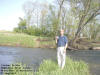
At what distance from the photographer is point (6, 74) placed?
607cm

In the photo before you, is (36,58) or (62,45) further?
(36,58)

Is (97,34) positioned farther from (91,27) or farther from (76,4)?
(76,4)

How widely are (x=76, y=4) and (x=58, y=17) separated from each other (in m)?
7.04

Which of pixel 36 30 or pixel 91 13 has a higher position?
pixel 91 13

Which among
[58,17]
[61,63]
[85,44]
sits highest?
[58,17]

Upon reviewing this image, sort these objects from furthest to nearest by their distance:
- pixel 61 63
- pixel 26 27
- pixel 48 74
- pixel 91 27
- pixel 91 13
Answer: pixel 26 27, pixel 91 27, pixel 91 13, pixel 61 63, pixel 48 74

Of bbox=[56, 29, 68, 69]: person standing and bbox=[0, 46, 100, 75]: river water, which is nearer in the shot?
bbox=[56, 29, 68, 69]: person standing

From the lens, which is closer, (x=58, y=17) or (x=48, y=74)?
(x=48, y=74)

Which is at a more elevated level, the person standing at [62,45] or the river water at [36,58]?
the person standing at [62,45]

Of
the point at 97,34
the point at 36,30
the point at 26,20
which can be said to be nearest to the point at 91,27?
the point at 97,34

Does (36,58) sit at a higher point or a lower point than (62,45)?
lower

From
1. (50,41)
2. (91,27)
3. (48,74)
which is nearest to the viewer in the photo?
(48,74)

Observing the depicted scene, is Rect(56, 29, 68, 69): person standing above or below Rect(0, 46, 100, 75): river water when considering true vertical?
above

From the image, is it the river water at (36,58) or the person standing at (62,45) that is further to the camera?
the river water at (36,58)
